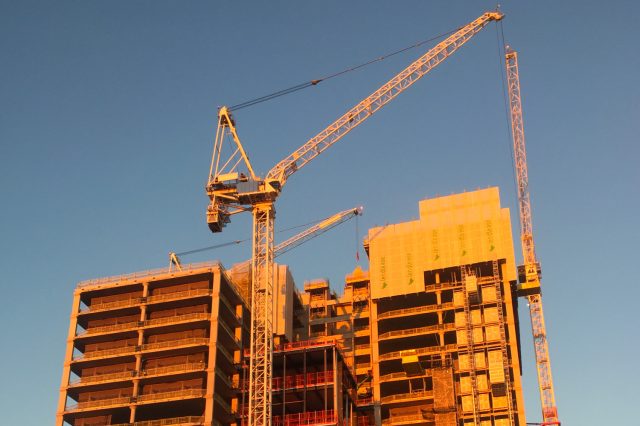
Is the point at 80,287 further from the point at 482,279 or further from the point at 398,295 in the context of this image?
the point at 482,279

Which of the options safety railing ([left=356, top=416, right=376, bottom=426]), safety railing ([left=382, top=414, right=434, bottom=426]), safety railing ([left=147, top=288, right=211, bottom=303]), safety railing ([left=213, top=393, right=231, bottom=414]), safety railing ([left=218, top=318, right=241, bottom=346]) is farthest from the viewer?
safety railing ([left=356, top=416, right=376, bottom=426])

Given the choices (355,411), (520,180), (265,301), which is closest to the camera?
(265,301)

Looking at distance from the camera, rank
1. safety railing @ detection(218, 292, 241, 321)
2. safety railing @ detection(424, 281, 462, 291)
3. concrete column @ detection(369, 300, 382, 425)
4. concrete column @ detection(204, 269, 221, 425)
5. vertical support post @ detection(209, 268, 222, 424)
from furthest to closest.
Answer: safety railing @ detection(424, 281, 462, 291), concrete column @ detection(369, 300, 382, 425), safety railing @ detection(218, 292, 241, 321), vertical support post @ detection(209, 268, 222, 424), concrete column @ detection(204, 269, 221, 425)

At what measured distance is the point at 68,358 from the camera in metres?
133

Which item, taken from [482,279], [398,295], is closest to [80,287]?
[398,295]

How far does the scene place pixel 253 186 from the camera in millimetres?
135625

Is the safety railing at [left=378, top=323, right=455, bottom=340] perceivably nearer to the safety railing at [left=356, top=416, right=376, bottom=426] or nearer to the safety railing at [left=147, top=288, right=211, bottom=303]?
the safety railing at [left=356, top=416, right=376, bottom=426]

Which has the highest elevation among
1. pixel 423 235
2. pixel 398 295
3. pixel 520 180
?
pixel 520 180

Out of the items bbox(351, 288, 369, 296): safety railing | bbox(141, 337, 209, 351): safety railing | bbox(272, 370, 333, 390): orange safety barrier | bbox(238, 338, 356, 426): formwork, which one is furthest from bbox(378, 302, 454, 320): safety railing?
bbox(141, 337, 209, 351): safety railing

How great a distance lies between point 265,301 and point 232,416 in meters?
17.1

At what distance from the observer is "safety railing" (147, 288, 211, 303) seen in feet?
436

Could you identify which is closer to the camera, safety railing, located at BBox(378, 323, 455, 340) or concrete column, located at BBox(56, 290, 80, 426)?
concrete column, located at BBox(56, 290, 80, 426)

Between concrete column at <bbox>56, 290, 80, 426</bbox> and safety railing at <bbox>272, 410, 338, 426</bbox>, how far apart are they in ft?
97.1

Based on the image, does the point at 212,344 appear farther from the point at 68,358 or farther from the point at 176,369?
the point at 68,358
